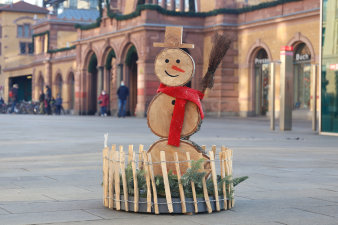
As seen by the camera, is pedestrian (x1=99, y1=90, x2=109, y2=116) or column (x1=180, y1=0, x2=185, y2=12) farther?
pedestrian (x1=99, y1=90, x2=109, y2=116)

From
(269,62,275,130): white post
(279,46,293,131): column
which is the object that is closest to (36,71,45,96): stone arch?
(269,62,275,130): white post

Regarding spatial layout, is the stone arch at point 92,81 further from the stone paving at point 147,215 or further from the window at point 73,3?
the stone paving at point 147,215

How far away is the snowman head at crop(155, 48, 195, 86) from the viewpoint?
301 inches

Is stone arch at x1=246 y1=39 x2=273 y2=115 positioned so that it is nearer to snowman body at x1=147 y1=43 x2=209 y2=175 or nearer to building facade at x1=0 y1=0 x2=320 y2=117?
building facade at x1=0 y1=0 x2=320 y2=117

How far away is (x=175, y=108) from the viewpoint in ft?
25.2

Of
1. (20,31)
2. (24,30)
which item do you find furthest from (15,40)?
(24,30)

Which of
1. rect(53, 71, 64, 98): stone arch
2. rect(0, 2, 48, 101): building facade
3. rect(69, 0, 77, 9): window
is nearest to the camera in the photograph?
rect(53, 71, 64, 98): stone arch

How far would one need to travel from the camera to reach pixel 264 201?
7.85 m

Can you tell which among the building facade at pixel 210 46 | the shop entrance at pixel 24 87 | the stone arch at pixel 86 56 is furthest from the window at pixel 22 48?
the building facade at pixel 210 46

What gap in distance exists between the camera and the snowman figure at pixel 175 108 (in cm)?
764

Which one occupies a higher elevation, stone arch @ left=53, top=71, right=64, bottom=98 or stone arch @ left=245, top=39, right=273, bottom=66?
stone arch @ left=245, top=39, right=273, bottom=66

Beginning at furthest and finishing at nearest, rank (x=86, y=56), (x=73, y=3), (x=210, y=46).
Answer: (x=73, y=3)
(x=86, y=56)
(x=210, y=46)

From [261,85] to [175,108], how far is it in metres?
35.2

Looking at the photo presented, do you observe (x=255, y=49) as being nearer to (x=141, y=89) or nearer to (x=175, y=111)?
(x=141, y=89)
